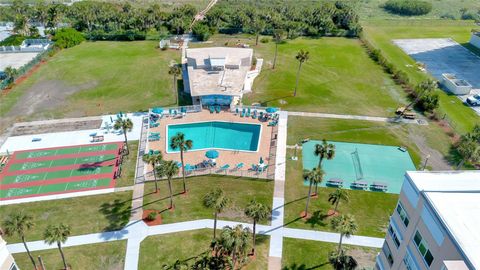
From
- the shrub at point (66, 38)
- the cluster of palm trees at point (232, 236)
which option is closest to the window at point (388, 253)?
the cluster of palm trees at point (232, 236)

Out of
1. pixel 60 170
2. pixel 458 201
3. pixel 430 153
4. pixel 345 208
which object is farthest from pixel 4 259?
pixel 430 153

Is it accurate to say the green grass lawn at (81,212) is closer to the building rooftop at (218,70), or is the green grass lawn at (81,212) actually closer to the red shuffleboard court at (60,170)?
the red shuffleboard court at (60,170)

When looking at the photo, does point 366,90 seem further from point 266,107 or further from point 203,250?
point 203,250

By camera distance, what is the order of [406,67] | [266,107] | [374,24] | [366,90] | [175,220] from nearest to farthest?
[175,220], [266,107], [366,90], [406,67], [374,24]

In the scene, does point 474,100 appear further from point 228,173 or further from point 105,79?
point 105,79

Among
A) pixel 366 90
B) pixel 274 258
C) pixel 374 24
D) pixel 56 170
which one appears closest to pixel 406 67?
pixel 366 90

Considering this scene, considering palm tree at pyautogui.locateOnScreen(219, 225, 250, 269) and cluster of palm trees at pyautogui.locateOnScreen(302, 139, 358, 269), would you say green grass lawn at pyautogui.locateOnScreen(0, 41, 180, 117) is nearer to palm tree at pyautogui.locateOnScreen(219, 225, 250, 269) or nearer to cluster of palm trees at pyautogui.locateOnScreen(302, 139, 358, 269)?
cluster of palm trees at pyautogui.locateOnScreen(302, 139, 358, 269)
